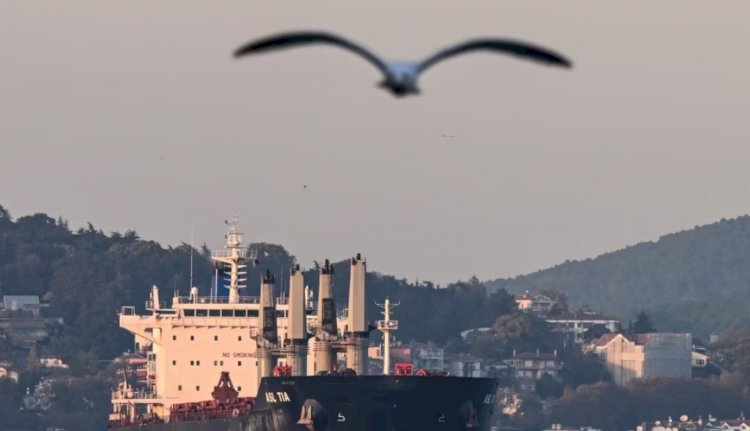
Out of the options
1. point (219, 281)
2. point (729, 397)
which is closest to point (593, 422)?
point (729, 397)

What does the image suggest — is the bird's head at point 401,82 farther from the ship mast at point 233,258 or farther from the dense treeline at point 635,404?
the dense treeline at point 635,404

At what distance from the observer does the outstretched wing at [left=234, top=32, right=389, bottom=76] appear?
27.7m

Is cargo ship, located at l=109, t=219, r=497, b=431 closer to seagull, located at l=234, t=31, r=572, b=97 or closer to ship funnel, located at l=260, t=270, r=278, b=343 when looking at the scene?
ship funnel, located at l=260, t=270, r=278, b=343

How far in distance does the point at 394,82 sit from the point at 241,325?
2929 inches

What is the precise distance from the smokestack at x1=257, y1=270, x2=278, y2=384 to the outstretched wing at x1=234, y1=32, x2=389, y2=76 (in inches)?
2635

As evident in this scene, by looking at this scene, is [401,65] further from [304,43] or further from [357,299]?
[357,299]

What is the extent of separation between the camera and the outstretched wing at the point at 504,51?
27923mm

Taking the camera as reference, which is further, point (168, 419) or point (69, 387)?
point (69, 387)

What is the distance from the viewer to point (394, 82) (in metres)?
27.8

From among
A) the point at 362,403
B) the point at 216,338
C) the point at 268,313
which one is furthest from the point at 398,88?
the point at 216,338

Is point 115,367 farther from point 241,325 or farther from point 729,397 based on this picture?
point 241,325

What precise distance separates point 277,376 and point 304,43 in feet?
208

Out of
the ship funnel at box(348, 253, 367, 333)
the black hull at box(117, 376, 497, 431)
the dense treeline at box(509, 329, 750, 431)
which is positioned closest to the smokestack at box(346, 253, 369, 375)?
the ship funnel at box(348, 253, 367, 333)

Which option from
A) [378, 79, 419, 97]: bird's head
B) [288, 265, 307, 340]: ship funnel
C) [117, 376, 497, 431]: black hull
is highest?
[288, 265, 307, 340]: ship funnel
